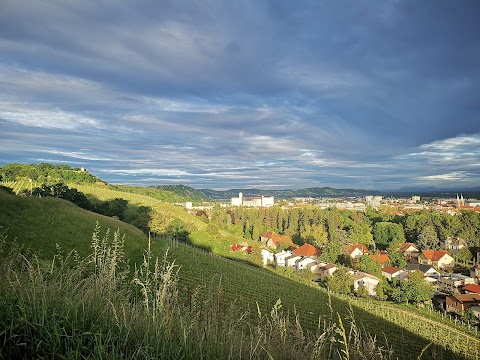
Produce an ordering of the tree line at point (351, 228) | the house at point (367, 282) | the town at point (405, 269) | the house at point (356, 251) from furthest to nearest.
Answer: the tree line at point (351, 228), the house at point (356, 251), the house at point (367, 282), the town at point (405, 269)

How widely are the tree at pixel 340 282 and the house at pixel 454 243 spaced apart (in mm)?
43255

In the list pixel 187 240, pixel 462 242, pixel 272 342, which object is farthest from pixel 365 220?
pixel 272 342

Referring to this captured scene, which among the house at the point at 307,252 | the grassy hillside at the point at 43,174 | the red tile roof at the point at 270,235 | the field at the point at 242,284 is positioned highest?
the grassy hillside at the point at 43,174

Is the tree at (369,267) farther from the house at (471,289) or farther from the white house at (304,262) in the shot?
the house at (471,289)

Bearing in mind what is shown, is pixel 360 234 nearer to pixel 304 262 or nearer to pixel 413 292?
pixel 304 262

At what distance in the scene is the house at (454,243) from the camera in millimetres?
70312

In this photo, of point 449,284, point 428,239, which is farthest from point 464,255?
point 449,284

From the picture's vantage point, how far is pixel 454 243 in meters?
73.4

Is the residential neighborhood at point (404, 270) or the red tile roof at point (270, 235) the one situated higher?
the red tile roof at point (270, 235)

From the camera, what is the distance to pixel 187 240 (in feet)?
152

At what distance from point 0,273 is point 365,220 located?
10010 centimetres

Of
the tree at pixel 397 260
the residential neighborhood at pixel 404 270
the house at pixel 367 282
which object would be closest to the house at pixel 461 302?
the residential neighborhood at pixel 404 270

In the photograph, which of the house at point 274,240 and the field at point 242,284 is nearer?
the field at point 242,284

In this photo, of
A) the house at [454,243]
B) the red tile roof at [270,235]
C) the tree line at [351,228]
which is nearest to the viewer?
the house at [454,243]
